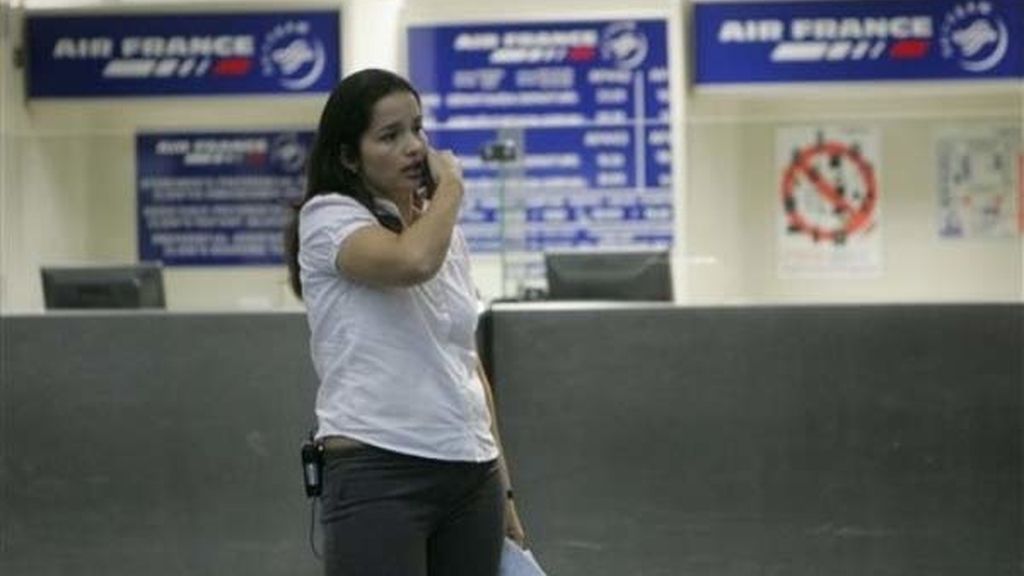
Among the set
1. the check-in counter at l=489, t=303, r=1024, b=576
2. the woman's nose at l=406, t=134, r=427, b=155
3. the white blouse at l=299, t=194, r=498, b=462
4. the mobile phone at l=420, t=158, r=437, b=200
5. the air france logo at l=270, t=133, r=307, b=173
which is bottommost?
the check-in counter at l=489, t=303, r=1024, b=576

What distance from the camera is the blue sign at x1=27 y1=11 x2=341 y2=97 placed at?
29.7 ft

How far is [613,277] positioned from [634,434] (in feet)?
5.03

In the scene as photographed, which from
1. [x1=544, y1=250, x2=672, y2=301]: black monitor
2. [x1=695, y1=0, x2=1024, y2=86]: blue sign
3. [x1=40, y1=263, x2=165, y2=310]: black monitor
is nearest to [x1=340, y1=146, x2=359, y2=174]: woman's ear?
[x1=544, y1=250, x2=672, y2=301]: black monitor

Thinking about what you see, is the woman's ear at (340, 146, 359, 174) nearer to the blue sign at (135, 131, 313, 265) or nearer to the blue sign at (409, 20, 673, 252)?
the blue sign at (409, 20, 673, 252)

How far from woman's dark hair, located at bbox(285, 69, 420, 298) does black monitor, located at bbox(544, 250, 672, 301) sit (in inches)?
142

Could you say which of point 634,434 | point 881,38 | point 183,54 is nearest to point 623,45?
point 881,38

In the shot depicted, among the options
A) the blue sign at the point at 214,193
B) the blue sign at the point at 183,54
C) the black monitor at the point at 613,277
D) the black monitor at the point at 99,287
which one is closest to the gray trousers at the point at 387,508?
the black monitor at the point at 613,277

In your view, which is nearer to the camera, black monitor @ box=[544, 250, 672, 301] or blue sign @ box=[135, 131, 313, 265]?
black monitor @ box=[544, 250, 672, 301]

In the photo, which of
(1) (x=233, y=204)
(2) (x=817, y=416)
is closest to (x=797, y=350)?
(2) (x=817, y=416)

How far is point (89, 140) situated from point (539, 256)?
3018 millimetres

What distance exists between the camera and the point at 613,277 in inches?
232

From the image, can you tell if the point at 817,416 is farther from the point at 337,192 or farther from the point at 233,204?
the point at 233,204

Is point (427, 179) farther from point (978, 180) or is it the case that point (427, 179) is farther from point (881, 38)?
point (978, 180)

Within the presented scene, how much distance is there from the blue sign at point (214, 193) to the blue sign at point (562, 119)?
1.01 metres
